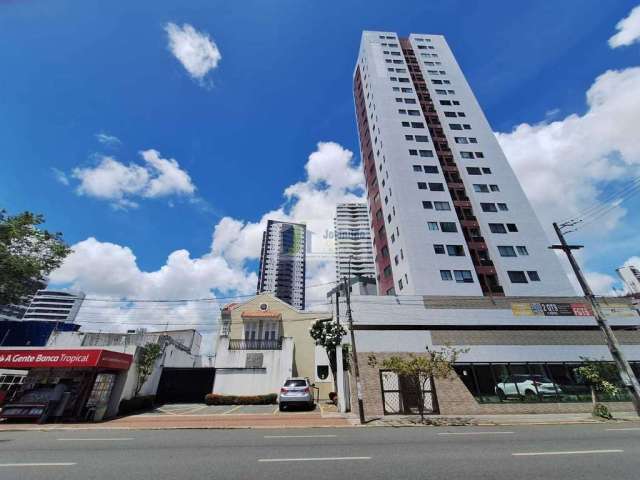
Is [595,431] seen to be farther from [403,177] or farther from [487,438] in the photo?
[403,177]

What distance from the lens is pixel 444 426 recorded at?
13.8 meters

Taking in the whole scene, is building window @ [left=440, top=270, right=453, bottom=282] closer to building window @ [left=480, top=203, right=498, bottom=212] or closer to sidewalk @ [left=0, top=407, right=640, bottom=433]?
building window @ [left=480, top=203, right=498, bottom=212]

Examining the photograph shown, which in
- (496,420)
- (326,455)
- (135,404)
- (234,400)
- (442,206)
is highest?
(442,206)

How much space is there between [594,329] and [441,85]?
46.1 meters

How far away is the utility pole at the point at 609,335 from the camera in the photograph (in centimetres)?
1483

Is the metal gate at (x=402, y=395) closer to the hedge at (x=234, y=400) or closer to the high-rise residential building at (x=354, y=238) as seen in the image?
the hedge at (x=234, y=400)

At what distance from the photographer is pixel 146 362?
69.8 feet

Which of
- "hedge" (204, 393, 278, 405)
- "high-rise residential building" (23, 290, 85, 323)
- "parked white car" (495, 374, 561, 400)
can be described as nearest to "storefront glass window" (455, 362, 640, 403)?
"parked white car" (495, 374, 561, 400)

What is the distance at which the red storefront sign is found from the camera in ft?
53.2

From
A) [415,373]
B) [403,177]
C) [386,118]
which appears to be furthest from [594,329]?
[386,118]

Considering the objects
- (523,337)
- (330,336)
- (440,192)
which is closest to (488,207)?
(440,192)

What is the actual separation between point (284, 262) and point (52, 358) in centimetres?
11509

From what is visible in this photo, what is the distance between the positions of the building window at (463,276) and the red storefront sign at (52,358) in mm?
34479

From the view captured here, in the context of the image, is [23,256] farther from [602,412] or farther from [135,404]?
[602,412]
